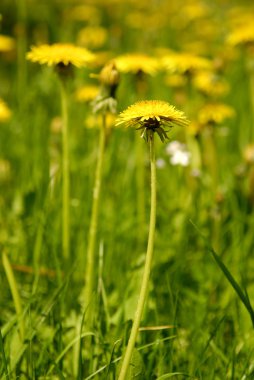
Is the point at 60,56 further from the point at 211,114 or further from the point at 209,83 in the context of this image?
the point at 209,83

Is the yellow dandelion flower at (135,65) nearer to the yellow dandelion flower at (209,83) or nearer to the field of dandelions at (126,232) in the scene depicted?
the field of dandelions at (126,232)

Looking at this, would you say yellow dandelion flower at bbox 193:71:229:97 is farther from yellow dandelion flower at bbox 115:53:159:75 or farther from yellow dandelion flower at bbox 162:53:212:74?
yellow dandelion flower at bbox 115:53:159:75

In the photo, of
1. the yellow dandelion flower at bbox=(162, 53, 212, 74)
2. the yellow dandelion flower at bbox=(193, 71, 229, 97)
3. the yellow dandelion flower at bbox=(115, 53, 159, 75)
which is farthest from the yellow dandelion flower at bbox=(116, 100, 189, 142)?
the yellow dandelion flower at bbox=(193, 71, 229, 97)

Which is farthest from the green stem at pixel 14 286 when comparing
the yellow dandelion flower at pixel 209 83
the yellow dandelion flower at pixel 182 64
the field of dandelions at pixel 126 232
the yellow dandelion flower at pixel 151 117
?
the yellow dandelion flower at pixel 209 83

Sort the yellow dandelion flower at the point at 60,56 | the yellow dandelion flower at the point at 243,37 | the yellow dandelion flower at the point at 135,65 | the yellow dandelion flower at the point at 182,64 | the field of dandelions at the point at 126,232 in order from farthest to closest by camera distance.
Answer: the yellow dandelion flower at the point at 243,37, the yellow dandelion flower at the point at 182,64, the yellow dandelion flower at the point at 135,65, the yellow dandelion flower at the point at 60,56, the field of dandelions at the point at 126,232

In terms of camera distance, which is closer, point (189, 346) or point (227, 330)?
point (189, 346)

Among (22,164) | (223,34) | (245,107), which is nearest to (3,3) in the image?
(223,34)

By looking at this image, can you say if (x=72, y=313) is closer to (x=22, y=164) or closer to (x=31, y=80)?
(x=22, y=164)
